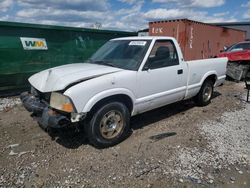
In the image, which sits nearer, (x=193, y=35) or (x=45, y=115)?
(x=45, y=115)

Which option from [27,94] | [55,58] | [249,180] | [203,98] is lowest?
[249,180]

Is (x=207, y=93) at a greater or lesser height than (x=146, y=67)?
lesser

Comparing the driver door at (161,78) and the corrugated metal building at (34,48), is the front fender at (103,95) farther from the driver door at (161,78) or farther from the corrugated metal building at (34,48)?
the corrugated metal building at (34,48)

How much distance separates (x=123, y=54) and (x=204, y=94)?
2.84 metres

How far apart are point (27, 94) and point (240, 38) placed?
22583 millimetres

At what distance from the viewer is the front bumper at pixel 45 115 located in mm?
3416

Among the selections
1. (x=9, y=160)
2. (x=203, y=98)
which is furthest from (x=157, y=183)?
(x=203, y=98)

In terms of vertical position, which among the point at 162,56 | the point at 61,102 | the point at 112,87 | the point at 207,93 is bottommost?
the point at 207,93

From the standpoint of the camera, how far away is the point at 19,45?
664 cm

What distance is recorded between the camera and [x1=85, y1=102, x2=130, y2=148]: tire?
11.9 ft

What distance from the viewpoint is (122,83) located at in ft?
12.5

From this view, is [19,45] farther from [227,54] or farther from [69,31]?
[227,54]

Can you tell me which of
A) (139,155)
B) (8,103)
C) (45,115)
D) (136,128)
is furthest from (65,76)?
(8,103)

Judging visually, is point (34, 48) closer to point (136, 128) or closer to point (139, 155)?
point (136, 128)
